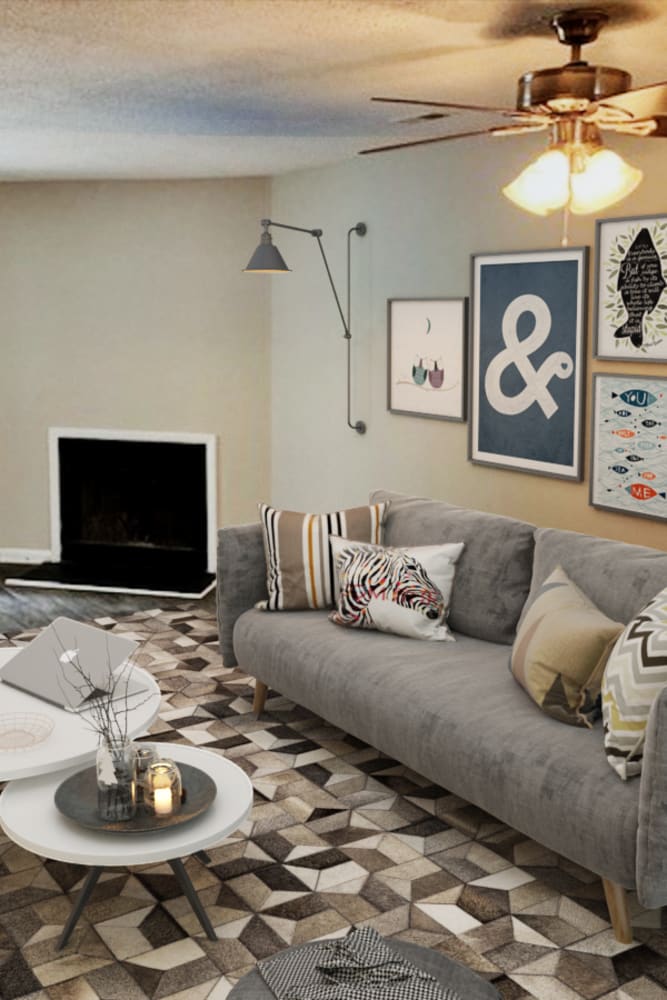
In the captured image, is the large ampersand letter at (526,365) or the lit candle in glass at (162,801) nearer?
the lit candle in glass at (162,801)

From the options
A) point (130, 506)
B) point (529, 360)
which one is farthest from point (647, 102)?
point (130, 506)

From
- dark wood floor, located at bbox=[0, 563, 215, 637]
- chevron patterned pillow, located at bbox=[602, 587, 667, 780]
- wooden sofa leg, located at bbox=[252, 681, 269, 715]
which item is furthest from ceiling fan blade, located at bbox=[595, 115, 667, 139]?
dark wood floor, located at bbox=[0, 563, 215, 637]

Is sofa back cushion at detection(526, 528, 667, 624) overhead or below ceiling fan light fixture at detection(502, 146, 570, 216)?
below

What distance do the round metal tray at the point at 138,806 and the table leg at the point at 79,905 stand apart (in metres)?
0.17

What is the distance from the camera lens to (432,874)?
3.10 m

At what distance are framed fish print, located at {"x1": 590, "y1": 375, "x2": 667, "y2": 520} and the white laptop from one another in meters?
1.88

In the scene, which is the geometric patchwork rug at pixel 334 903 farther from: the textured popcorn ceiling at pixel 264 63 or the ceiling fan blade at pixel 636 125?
the textured popcorn ceiling at pixel 264 63

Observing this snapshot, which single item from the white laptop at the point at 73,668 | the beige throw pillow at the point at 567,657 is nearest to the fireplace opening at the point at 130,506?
the white laptop at the point at 73,668

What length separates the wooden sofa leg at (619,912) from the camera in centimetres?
275

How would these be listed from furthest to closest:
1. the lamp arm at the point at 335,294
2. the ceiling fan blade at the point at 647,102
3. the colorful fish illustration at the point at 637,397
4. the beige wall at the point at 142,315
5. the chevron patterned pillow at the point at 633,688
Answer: the beige wall at the point at 142,315 → the lamp arm at the point at 335,294 → the colorful fish illustration at the point at 637,397 → the ceiling fan blade at the point at 647,102 → the chevron patterned pillow at the point at 633,688

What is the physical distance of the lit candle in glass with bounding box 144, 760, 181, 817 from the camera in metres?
2.69

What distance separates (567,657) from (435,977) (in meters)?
1.17

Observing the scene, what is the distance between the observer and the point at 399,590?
155 inches

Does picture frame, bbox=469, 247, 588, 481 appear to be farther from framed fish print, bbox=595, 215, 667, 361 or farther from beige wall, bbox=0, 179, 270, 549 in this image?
beige wall, bbox=0, 179, 270, 549
